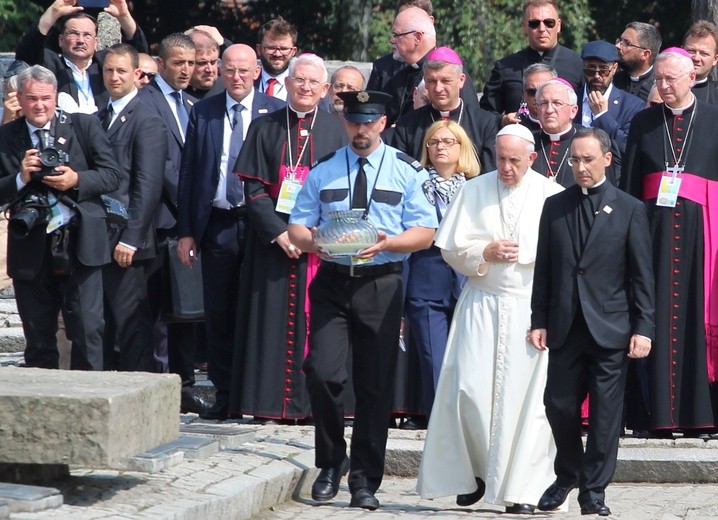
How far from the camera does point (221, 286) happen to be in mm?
10602

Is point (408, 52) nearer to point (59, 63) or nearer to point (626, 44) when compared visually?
point (626, 44)

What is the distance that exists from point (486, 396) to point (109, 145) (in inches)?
121

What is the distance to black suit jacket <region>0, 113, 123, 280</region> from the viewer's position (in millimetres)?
9844

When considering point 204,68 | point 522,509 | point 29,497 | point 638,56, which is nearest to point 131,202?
point 204,68

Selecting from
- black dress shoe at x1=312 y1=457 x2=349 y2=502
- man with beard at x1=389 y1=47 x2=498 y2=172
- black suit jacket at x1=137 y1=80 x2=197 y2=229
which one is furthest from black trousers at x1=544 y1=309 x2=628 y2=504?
black suit jacket at x1=137 y1=80 x2=197 y2=229

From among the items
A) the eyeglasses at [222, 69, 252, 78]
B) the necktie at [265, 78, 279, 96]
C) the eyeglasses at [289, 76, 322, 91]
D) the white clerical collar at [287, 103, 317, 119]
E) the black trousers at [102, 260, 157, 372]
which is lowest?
the black trousers at [102, 260, 157, 372]

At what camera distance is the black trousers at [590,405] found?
8211mm

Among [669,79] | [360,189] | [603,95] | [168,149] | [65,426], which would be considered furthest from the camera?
[603,95]

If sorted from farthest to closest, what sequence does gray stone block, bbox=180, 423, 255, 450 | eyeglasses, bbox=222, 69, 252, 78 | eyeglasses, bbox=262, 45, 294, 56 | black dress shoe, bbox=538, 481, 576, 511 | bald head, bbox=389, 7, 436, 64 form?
eyeglasses, bbox=262, 45, 294, 56, bald head, bbox=389, 7, 436, 64, eyeglasses, bbox=222, 69, 252, 78, gray stone block, bbox=180, 423, 255, 450, black dress shoe, bbox=538, 481, 576, 511

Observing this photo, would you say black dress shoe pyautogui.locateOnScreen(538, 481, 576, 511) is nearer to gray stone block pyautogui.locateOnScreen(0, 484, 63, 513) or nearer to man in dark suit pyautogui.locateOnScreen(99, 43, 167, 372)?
gray stone block pyautogui.locateOnScreen(0, 484, 63, 513)

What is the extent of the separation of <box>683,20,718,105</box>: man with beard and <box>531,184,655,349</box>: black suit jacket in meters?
3.09

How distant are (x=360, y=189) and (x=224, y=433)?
161 cm

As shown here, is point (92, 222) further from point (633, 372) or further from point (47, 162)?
point (633, 372)

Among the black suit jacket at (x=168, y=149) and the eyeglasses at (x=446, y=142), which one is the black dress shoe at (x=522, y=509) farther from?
the black suit jacket at (x=168, y=149)
